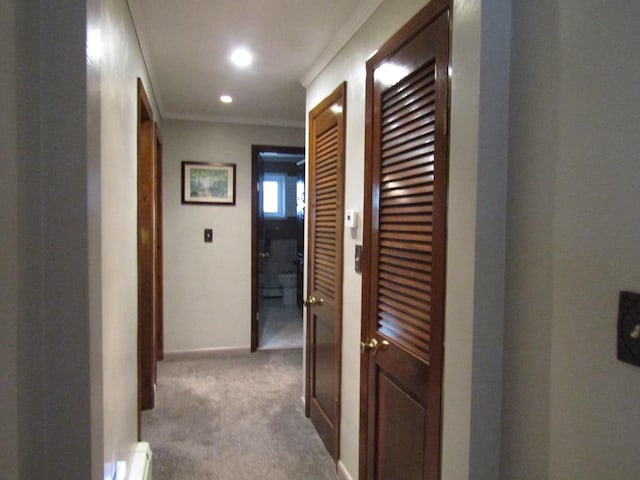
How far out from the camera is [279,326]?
5223 mm

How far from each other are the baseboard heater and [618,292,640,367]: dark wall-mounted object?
1905mm

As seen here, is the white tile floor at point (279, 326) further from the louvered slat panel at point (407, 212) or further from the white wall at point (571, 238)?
the white wall at point (571, 238)

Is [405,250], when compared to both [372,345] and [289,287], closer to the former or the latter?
[372,345]

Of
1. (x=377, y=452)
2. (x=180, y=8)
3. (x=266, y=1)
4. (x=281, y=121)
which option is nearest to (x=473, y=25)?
(x=266, y=1)

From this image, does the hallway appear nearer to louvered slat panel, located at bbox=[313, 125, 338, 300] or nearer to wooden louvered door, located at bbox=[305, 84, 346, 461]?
wooden louvered door, located at bbox=[305, 84, 346, 461]

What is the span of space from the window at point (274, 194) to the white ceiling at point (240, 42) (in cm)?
343

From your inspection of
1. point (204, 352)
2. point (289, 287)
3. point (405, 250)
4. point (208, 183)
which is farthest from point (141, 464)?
point (289, 287)

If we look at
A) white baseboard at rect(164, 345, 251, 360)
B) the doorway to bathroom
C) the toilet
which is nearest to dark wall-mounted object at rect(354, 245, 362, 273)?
white baseboard at rect(164, 345, 251, 360)

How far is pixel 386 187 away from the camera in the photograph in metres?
1.63

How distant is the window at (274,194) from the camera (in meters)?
6.92

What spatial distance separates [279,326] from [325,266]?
2908 mm

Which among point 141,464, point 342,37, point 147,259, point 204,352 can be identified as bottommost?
point 204,352

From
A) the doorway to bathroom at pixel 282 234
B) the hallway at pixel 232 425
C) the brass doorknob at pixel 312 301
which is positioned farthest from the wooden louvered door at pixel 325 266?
the doorway to bathroom at pixel 282 234

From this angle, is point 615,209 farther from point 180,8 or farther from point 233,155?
point 233,155
